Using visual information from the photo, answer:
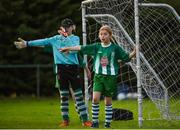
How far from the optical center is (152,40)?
45.9 feet

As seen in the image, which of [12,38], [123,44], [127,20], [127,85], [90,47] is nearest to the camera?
[90,47]

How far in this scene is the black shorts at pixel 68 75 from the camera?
38.4 ft

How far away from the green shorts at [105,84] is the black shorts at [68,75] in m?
0.77

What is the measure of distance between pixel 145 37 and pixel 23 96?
9813mm

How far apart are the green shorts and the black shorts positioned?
2.53 ft

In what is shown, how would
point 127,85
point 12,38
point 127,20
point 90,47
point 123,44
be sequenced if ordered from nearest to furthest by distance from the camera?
point 90,47 → point 123,44 → point 127,20 → point 127,85 → point 12,38

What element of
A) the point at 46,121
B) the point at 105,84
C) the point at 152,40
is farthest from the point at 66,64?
the point at 152,40

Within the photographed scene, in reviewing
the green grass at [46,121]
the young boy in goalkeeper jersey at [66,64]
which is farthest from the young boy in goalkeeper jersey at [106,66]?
the young boy in goalkeeper jersey at [66,64]

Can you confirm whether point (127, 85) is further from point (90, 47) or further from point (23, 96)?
point (90, 47)

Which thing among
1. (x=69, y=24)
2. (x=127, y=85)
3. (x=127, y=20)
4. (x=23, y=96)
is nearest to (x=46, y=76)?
(x=23, y=96)

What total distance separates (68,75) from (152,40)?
9.14 ft

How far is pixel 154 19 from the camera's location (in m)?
13.5

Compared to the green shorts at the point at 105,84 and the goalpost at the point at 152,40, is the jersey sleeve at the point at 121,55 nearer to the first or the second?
the green shorts at the point at 105,84

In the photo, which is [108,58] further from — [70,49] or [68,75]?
[68,75]
